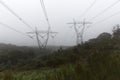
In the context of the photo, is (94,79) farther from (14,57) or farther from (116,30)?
(116,30)

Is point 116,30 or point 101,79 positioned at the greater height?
point 116,30

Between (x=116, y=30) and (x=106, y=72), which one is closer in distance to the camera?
(x=106, y=72)

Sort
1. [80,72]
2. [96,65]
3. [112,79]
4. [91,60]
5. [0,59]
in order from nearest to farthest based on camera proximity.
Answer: [112,79] < [80,72] < [96,65] < [91,60] < [0,59]

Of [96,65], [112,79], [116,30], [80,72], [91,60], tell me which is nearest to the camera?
[112,79]

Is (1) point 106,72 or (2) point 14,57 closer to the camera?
(1) point 106,72

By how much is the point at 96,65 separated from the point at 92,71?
0.54 m

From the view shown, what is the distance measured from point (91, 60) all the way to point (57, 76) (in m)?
1.70

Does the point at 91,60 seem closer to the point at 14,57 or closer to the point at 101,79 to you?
the point at 101,79

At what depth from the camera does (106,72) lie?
7.74 m

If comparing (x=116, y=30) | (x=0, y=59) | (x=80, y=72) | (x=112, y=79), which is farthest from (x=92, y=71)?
(x=116, y=30)

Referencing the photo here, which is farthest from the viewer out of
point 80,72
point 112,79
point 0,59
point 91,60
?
point 0,59

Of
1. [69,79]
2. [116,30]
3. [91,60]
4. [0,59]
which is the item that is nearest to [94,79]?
[69,79]

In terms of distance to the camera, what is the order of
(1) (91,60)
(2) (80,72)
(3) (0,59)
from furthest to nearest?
(3) (0,59) → (1) (91,60) → (2) (80,72)

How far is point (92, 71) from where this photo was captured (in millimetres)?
8008
